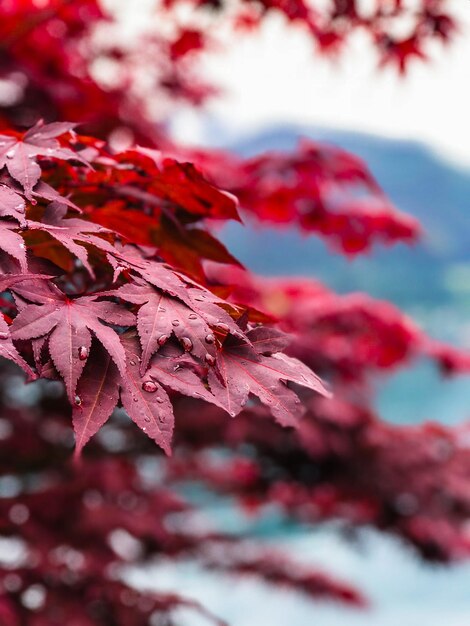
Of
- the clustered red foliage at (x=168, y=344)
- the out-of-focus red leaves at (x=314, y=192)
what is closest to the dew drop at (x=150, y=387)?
the clustered red foliage at (x=168, y=344)

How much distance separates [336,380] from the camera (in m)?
2.89

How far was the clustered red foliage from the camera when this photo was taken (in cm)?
68

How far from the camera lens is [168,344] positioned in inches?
26.9

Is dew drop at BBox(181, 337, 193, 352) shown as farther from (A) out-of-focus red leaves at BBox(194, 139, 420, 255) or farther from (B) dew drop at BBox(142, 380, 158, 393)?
(A) out-of-focus red leaves at BBox(194, 139, 420, 255)

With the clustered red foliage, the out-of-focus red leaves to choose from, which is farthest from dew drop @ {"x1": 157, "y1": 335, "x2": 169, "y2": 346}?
the out-of-focus red leaves

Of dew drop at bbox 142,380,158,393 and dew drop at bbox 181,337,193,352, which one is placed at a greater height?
dew drop at bbox 181,337,193,352

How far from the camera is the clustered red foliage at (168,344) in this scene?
68cm

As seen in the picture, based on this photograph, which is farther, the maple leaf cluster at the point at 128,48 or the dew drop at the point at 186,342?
the maple leaf cluster at the point at 128,48

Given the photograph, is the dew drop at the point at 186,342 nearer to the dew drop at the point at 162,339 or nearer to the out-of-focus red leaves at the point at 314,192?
the dew drop at the point at 162,339


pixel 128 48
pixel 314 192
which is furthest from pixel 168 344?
pixel 128 48

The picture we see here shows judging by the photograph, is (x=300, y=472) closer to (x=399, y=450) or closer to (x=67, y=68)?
(x=399, y=450)

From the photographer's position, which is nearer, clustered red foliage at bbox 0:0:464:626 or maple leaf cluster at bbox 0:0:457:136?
clustered red foliage at bbox 0:0:464:626

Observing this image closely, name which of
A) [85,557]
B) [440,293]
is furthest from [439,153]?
[85,557]

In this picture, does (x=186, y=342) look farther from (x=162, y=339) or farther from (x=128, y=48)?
(x=128, y=48)
